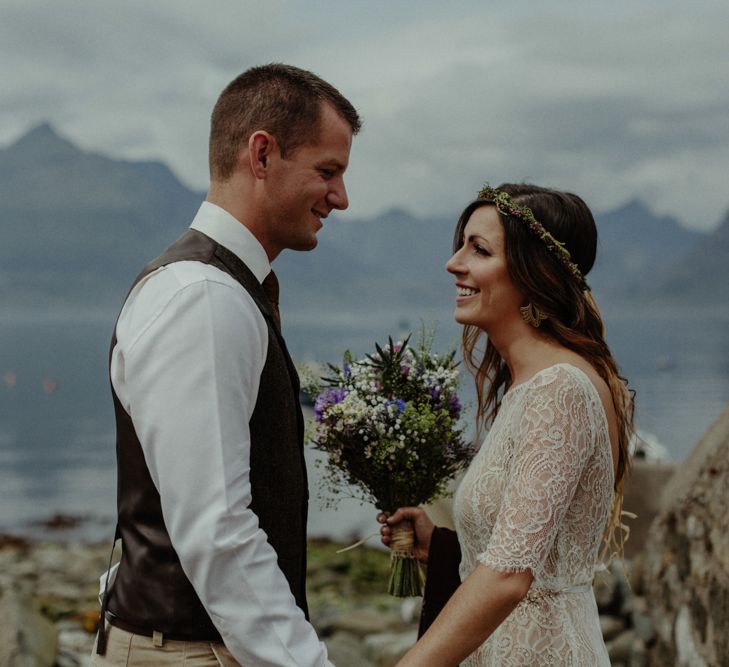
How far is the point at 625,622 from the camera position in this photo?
7918mm

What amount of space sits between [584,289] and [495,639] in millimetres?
1241

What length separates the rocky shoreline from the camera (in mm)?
7234

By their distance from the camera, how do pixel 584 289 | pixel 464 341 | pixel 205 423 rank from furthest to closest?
1. pixel 464 341
2. pixel 584 289
3. pixel 205 423

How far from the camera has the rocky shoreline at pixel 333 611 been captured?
723 cm

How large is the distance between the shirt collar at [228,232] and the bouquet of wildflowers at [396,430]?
3.03 ft

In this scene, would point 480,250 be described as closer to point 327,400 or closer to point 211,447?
point 327,400

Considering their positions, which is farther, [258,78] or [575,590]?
[575,590]

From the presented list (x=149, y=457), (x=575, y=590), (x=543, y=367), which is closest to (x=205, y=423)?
(x=149, y=457)

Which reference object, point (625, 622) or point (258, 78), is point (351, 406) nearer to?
point (258, 78)

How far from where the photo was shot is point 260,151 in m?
2.58

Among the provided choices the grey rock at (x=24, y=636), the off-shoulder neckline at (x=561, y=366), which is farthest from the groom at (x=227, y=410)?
the grey rock at (x=24, y=636)

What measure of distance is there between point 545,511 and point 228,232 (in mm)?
1203

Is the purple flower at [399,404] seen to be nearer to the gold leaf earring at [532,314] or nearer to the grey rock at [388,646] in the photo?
the gold leaf earring at [532,314]

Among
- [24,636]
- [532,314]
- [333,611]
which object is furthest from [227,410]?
[333,611]
